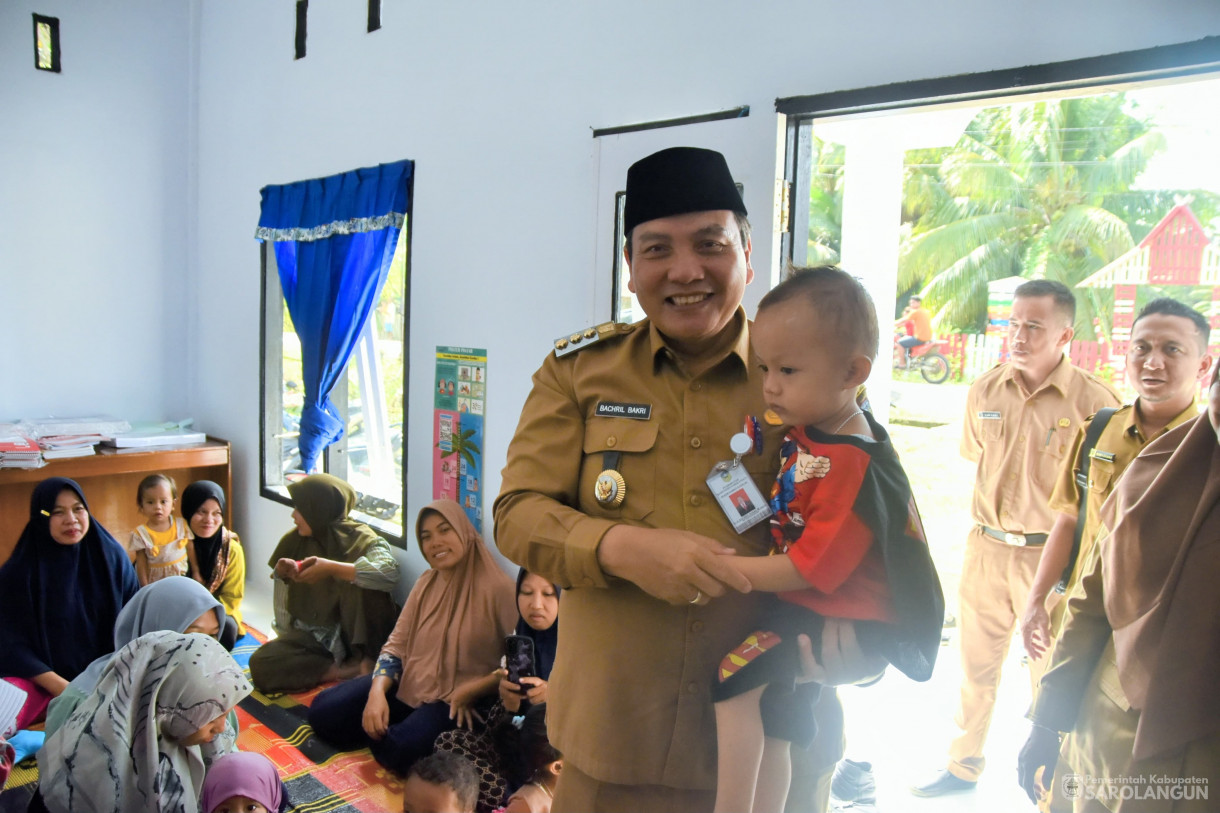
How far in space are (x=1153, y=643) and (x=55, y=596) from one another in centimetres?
389

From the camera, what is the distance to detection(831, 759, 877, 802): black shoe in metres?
2.54

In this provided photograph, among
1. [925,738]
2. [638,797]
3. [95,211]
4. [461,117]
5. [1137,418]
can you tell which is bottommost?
[925,738]

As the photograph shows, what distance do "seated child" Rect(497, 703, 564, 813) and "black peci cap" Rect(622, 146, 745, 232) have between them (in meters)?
1.93

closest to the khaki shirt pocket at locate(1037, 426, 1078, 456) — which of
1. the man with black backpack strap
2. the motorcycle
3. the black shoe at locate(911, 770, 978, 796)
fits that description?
the man with black backpack strap

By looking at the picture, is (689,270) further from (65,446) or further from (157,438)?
(157,438)

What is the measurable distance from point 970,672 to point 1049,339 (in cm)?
127

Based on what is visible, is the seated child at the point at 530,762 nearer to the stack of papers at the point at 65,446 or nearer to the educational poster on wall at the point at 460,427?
the educational poster on wall at the point at 460,427

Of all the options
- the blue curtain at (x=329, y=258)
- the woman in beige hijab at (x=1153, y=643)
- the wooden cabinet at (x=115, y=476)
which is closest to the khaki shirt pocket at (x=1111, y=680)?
the woman in beige hijab at (x=1153, y=643)

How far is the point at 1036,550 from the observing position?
2781mm

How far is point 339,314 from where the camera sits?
403cm

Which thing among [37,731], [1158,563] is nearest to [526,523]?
[1158,563]

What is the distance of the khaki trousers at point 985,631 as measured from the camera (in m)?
2.79

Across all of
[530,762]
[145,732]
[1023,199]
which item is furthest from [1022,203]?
[145,732]

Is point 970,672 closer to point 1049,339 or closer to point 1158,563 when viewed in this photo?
point 1049,339
